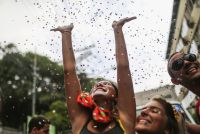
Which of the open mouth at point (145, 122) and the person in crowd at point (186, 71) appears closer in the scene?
the open mouth at point (145, 122)

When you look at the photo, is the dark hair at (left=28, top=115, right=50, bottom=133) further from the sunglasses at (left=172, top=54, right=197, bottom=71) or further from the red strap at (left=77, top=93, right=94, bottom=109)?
the sunglasses at (left=172, top=54, right=197, bottom=71)

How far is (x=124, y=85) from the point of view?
382 centimetres

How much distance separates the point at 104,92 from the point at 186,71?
904mm

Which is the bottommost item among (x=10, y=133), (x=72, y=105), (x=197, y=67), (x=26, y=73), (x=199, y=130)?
(x=10, y=133)

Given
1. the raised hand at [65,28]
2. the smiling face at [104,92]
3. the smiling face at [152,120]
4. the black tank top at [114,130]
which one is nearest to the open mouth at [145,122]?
the smiling face at [152,120]

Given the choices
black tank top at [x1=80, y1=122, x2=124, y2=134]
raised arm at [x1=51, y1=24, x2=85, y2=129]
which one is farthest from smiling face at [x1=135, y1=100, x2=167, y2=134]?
raised arm at [x1=51, y1=24, x2=85, y2=129]

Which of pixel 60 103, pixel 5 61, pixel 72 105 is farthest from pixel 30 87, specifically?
pixel 72 105

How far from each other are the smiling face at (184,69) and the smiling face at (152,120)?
82 cm

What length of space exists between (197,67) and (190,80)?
17 centimetres

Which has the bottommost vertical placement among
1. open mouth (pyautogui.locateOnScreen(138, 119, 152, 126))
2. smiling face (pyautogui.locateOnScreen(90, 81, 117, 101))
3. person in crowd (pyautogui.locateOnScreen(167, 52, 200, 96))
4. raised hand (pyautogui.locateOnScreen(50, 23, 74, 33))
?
open mouth (pyautogui.locateOnScreen(138, 119, 152, 126))

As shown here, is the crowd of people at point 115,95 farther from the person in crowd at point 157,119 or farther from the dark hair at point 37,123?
the dark hair at point 37,123

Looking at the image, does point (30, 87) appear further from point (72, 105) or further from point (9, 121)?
point (72, 105)

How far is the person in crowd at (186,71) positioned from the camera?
12.9 ft

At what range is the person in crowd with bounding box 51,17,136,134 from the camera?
3.74 metres
